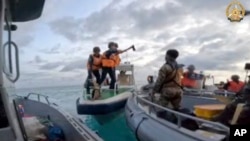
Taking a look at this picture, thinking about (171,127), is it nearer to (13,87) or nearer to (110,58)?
(13,87)

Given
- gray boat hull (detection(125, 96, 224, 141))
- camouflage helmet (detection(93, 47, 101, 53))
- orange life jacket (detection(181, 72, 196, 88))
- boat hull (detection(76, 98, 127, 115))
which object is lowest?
boat hull (detection(76, 98, 127, 115))

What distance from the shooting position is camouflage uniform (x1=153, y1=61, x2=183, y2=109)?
5.05 m

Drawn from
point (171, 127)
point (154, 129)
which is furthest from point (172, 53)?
point (171, 127)

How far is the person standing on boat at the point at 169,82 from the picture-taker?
5028mm

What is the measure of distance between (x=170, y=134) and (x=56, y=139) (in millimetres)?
1371

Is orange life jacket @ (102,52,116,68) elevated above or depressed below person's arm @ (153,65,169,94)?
above

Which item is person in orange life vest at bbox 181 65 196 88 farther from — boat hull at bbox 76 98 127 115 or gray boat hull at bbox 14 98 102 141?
gray boat hull at bbox 14 98 102 141

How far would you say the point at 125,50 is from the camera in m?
9.77

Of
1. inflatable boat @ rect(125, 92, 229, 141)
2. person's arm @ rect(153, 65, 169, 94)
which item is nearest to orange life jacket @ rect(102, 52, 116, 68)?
inflatable boat @ rect(125, 92, 229, 141)

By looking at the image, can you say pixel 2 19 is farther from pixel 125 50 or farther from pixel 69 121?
pixel 125 50

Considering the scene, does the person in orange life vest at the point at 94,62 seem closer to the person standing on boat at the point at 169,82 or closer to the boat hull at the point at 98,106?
Answer: the boat hull at the point at 98,106

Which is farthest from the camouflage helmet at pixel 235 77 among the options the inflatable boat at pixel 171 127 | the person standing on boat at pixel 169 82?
the person standing on boat at pixel 169 82

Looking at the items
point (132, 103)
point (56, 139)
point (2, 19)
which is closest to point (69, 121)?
point (56, 139)

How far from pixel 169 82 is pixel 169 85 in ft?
0.17
